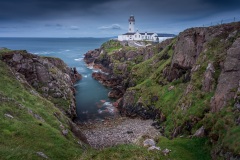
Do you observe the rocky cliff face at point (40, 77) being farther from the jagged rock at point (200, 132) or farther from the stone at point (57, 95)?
the jagged rock at point (200, 132)

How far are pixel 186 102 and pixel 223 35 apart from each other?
68.4 ft

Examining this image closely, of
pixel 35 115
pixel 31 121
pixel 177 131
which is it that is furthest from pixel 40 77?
pixel 177 131

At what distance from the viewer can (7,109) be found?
36219mm

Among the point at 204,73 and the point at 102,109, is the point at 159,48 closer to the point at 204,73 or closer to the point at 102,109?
the point at 102,109

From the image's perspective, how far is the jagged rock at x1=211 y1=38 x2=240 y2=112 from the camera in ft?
123

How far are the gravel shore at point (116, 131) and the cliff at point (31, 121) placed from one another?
5.79 metres

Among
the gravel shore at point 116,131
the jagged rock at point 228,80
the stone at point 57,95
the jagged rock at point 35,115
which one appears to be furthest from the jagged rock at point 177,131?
the stone at point 57,95

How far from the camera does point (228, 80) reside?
39.6 m

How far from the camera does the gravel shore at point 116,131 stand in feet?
162

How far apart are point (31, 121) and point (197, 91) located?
3310 centimetres

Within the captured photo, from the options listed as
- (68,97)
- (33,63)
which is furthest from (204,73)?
(33,63)

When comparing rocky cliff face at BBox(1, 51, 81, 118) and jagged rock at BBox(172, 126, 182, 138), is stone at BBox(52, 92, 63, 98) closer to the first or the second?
rocky cliff face at BBox(1, 51, 81, 118)

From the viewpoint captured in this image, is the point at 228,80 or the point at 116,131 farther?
the point at 116,131

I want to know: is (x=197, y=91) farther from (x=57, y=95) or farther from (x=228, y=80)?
(x=57, y=95)
